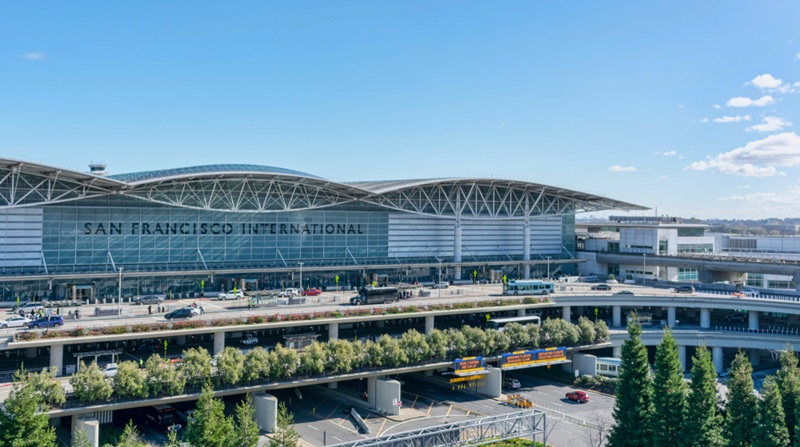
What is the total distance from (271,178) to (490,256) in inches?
1587

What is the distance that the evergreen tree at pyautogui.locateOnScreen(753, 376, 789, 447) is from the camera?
113 feet

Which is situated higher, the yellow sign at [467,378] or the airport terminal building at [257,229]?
the airport terminal building at [257,229]

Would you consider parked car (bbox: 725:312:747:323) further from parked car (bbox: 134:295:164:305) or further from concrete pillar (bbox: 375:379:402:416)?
parked car (bbox: 134:295:164:305)

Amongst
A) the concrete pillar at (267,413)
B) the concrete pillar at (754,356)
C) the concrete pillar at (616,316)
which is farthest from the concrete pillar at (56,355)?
the concrete pillar at (754,356)

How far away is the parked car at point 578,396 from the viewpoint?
57.3m

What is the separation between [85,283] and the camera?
72875mm

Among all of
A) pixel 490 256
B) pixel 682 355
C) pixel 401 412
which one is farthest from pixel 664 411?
pixel 490 256

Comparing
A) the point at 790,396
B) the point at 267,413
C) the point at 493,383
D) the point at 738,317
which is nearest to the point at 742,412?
the point at 790,396

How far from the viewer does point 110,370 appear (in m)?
48.3

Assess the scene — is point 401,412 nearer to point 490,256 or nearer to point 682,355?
point 682,355

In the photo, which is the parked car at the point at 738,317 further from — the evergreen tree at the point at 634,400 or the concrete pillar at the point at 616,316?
the evergreen tree at the point at 634,400

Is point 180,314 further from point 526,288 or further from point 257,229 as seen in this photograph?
point 526,288

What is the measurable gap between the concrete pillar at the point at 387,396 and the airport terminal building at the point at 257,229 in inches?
1209

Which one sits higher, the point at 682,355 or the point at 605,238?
the point at 605,238
